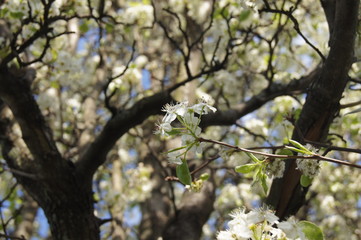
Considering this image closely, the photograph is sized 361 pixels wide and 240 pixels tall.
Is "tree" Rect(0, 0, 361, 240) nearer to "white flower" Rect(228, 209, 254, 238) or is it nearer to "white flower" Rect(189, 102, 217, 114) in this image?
"white flower" Rect(189, 102, 217, 114)

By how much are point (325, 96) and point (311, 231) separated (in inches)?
33.7

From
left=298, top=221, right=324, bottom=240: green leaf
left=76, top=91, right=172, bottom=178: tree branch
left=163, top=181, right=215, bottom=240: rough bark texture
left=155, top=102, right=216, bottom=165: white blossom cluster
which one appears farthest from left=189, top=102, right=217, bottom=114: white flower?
left=163, top=181, right=215, bottom=240: rough bark texture

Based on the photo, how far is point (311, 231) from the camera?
1.43m

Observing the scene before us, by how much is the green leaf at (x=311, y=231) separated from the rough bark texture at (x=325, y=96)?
0.57 meters

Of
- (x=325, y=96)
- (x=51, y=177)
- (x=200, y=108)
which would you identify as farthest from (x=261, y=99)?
(x=200, y=108)

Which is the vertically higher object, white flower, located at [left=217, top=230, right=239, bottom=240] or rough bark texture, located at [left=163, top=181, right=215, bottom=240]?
rough bark texture, located at [left=163, top=181, right=215, bottom=240]

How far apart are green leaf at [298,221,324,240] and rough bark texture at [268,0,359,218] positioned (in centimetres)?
57

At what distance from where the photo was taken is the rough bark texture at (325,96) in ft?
6.40

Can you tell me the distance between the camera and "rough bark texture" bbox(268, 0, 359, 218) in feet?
6.40

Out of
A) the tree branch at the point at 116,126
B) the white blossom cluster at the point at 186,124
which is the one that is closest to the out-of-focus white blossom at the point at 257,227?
the white blossom cluster at the point at 186,124

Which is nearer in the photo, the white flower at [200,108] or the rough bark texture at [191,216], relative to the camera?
the white flower at [200,108]

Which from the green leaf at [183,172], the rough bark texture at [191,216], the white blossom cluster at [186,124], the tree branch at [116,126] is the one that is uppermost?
the tree branch at [116,126]

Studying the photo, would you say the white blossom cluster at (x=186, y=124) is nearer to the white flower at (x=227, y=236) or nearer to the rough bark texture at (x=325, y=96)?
the white flower at (x=227, y=236)

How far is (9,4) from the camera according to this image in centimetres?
310
